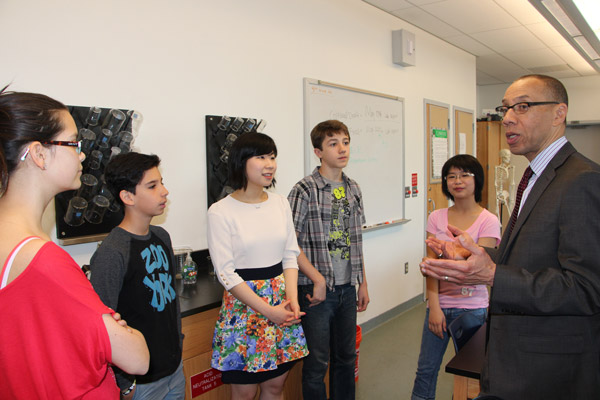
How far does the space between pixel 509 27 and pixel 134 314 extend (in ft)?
15.5

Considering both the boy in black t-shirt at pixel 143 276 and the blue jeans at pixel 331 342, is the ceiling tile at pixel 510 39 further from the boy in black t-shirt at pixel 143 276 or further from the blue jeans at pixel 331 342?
the boy in black t-shirt at pixel 143 276

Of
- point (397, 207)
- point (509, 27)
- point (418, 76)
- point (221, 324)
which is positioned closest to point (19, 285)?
point (221, 324)

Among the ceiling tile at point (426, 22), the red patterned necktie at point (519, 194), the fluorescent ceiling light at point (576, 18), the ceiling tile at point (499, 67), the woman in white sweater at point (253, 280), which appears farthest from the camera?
the ceiling tile at point (499, 67)

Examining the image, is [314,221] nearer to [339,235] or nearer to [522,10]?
[339,235]

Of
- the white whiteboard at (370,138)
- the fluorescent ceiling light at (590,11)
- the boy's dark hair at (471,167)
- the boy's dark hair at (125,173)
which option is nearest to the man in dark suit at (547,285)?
the boy's dark hair at (471,167)

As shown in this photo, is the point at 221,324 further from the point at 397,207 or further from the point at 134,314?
the point at 397,207

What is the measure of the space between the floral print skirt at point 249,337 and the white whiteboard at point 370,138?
141 cm

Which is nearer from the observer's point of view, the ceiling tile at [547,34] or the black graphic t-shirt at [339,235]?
the black graphic t-shirt at [339,235]

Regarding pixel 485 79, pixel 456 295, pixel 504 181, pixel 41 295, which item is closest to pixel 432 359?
pixel 456 295

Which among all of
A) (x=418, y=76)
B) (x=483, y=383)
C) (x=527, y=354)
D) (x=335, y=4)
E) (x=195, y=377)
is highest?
(x=335, y=4)

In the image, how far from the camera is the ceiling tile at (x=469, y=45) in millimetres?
4707

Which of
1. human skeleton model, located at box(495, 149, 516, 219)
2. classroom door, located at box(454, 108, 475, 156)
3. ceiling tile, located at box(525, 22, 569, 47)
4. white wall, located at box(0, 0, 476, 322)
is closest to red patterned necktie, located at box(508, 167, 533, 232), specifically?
white wall, located at box(0, 0, 476, 322)

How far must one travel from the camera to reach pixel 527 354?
119 centimetres

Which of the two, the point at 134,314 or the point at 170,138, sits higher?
the point at 170,138
